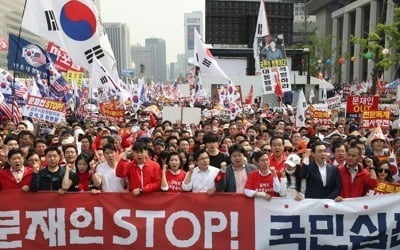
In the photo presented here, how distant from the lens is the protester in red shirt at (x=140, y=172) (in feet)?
18.5

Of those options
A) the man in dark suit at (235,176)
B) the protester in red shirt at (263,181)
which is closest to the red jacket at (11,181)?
the man in dark suit at (235,176)

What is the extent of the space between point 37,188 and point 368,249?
3.54 m

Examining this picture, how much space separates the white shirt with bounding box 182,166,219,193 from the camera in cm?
555

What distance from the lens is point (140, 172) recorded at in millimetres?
5711

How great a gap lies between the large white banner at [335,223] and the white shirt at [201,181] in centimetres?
76

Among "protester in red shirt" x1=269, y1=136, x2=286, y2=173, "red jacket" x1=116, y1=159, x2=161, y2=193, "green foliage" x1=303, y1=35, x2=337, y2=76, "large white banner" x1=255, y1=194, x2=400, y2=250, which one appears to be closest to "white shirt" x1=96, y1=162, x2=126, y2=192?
"red jacket" x1=116, y1=159, x2=161, y2=193

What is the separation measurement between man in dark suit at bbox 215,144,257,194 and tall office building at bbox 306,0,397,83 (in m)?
40.6

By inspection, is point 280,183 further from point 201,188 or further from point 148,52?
point 148,52

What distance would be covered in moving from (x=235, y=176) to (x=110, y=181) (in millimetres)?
1424

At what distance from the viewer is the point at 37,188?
5449mm

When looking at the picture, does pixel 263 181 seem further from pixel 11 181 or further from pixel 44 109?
pixel 44 109

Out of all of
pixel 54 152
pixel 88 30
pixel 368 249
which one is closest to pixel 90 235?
pixel 54 152

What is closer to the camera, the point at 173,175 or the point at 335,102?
the point at 173,175

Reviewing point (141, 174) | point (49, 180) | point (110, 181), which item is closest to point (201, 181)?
point (141, 174)
